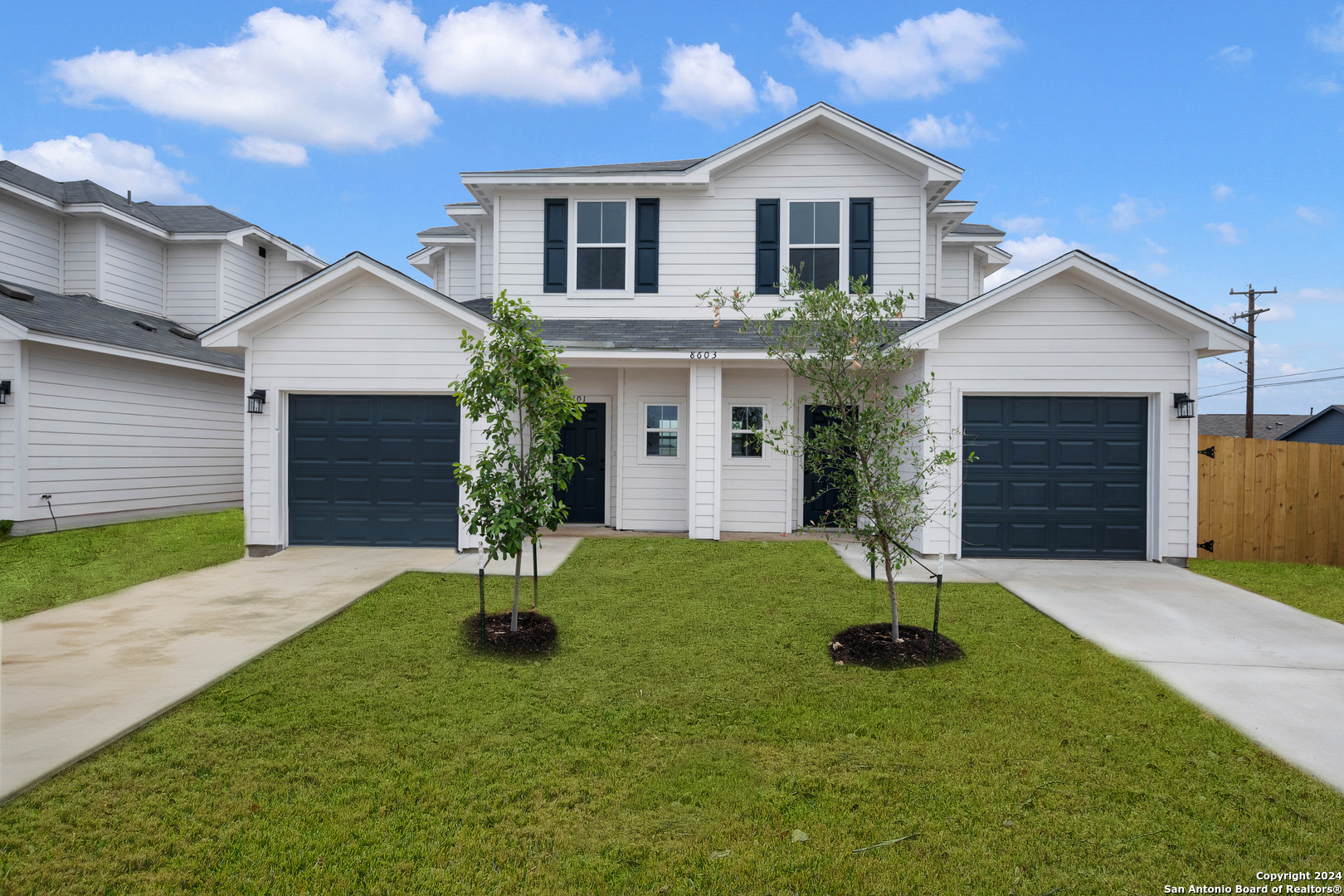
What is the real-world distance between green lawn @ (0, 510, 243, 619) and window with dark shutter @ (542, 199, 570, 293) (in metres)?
6.56

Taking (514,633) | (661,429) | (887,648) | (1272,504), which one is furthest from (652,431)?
(1272,504)

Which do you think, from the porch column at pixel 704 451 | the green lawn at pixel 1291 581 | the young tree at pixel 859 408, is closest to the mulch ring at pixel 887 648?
the young tree at pixel 859 408

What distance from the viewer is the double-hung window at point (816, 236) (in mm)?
11344

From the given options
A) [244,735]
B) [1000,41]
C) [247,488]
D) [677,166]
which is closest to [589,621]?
[244,735]

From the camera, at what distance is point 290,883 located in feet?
8.54

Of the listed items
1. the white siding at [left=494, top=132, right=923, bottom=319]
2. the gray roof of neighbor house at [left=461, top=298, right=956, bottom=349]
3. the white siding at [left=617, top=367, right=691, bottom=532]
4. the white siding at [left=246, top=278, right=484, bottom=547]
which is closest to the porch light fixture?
the gray roof of neighbor house at [left=461, top=298, right=956, bottom=349]

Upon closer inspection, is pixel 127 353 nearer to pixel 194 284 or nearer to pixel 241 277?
pixel 194 284

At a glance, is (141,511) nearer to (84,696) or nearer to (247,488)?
(247,488)

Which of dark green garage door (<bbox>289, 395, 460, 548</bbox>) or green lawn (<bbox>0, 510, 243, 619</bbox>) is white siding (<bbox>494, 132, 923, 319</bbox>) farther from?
green lawn (<bbox>0, 510, 243, 619</bbox>)

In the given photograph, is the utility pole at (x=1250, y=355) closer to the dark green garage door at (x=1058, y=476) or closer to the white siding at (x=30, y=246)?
the dark green garage door at (x=1058, y=476)

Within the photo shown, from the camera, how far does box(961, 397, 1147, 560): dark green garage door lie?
930 cm

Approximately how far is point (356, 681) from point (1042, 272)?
9.44m

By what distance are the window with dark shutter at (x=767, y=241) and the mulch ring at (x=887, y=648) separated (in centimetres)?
716

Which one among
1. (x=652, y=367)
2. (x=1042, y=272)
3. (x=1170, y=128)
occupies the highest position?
(x=1170, y=128)
